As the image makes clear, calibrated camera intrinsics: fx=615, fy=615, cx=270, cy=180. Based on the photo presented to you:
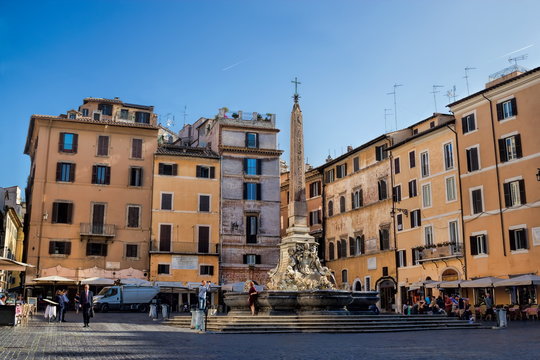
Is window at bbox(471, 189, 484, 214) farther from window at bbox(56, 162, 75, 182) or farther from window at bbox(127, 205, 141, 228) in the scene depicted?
window at bbox(56, 162, 75, 182)

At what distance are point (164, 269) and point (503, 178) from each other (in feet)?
78.6

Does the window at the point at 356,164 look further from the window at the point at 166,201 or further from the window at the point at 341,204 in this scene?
the window at the point at 166,201

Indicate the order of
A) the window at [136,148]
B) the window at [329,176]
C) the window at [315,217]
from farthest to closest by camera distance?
the window at [315,217]
the window at [329,176]
the window at [136,148]

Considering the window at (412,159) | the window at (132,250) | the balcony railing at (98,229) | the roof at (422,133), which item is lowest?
the window at (132,250)

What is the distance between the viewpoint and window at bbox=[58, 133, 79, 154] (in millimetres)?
44438

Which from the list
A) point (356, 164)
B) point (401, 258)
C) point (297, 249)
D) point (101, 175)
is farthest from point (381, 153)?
point (297, 249)

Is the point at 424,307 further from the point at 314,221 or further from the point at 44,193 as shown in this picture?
the point at 44,193

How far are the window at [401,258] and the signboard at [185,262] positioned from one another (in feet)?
47.4

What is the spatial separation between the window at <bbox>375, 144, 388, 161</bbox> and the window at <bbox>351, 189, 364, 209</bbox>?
3183 mm

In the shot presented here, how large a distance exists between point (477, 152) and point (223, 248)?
66.6ft

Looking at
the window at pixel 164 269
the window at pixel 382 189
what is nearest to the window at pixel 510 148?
the window at pixel 382 189

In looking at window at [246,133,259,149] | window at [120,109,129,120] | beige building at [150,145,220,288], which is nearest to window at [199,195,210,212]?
beige building at [150,145,220,288]

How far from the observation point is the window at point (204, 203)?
1834 inches

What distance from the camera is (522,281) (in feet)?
95.5
